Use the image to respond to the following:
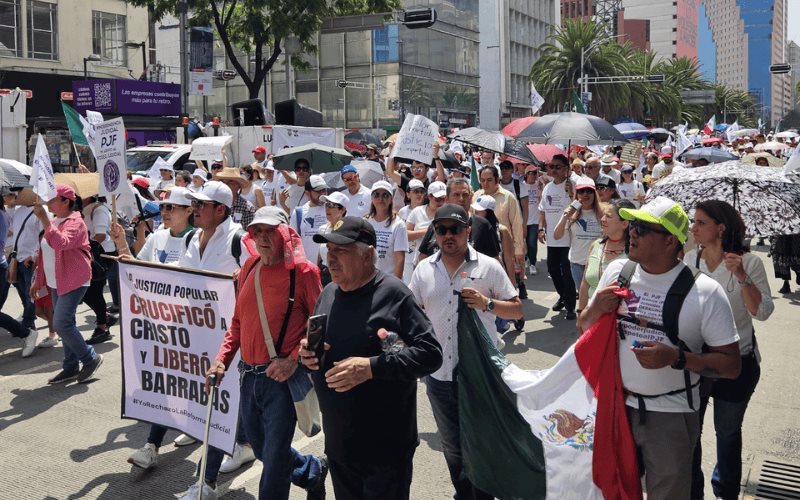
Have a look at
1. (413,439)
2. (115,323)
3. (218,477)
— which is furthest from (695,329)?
(115,323)

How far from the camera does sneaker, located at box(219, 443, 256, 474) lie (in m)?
5.59

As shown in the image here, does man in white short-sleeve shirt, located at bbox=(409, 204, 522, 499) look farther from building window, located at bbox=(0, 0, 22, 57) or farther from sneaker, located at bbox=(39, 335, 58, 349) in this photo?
building window, located at bbox=(0, 0, 22, 57)

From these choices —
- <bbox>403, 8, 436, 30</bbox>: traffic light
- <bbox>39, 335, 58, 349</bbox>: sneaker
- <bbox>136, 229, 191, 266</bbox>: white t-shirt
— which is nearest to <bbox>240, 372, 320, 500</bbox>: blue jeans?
<bbox>136, 229, 191, 266</bbox>: white t-shirt

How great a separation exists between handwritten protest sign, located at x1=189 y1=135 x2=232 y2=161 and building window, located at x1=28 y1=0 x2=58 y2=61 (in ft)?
81.5

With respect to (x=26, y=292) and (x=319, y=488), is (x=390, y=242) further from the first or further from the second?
(x=26, y=292)

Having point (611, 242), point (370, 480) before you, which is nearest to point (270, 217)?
point (370, 480)

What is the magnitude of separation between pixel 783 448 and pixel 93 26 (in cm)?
4089

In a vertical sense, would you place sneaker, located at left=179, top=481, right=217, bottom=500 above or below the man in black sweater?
below

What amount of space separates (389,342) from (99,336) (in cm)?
657

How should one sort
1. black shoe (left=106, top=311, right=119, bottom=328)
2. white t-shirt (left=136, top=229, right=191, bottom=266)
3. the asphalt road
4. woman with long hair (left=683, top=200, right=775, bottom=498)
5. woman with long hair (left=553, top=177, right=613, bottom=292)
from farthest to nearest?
black shoe (left=106, top=311, right=119, bottom=328)
woman with long hair (left=553, top=177, right=613, bottom=292)
white t-shirt (left=136, top=229, right=191, bottom=266)
the asphalt road
woman with long hair (left=683, top=200, right=775, bottom=498)

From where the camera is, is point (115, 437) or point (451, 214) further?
point (115, 437)

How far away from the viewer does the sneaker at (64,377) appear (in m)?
7.65

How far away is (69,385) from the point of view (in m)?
7.64

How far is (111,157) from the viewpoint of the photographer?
784 centimetres
